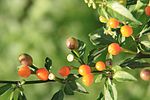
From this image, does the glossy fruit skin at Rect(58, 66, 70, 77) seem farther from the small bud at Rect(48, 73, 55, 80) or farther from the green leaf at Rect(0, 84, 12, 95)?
the green leaf at Rect(0, 84, 12, 95)

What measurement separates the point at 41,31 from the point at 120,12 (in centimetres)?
231

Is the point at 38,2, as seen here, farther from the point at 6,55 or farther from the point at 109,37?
the point at 109,37

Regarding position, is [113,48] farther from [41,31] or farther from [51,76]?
[41,31]

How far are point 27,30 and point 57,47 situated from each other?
12.1 inches

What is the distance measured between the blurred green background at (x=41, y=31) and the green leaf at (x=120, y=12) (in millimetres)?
2023

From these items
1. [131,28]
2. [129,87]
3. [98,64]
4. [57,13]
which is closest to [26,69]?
[98,64]

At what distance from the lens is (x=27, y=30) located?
3414mm

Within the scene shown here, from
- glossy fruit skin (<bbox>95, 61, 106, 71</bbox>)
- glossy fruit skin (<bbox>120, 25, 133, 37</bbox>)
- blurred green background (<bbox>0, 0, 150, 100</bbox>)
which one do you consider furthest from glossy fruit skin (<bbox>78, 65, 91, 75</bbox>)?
blurred green background (<bbox>0, 0, 150, 100</bbox>)

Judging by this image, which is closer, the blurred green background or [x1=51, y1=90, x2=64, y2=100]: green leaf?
[x1=51, y1=90, x2=64, y2=100]: green leaf

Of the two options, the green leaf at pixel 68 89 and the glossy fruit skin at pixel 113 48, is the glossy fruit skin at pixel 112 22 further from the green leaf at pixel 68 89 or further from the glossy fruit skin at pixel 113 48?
the green leaf at pixel 68 89

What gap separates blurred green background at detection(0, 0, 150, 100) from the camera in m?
3.21

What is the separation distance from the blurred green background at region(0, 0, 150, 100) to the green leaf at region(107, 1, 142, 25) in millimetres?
2023

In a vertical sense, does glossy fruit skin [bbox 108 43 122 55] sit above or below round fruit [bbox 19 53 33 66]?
below

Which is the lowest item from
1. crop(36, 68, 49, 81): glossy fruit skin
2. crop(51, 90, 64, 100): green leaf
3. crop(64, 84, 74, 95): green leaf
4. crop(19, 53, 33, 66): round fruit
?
crop(51, 90, 64, 100): green leaf
